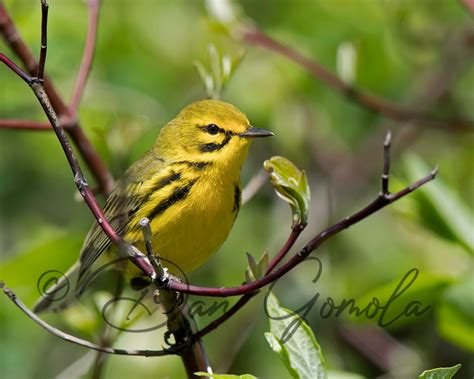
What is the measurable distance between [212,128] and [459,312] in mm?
1120

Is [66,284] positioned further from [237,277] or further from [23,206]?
[23,206]

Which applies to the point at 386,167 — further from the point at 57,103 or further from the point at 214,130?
the point at 214,130

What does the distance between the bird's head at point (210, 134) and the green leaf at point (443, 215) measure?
0.61 meters

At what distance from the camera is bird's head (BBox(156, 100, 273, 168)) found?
3113 millimetres

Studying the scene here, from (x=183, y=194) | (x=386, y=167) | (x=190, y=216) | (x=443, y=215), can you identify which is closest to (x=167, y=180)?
(x=183, y=194)

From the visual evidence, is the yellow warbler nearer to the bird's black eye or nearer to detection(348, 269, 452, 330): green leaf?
the bird's black eye

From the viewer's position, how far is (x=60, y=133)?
1.81 m

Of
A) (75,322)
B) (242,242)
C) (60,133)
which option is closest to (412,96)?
(242,242)

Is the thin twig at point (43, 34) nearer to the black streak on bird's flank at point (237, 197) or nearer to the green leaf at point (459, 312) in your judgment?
the black streak on bird's flank at point (237, 197)

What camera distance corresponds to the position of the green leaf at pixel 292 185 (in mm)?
1892

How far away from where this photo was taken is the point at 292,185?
1.90m

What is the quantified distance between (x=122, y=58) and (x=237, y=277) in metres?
1.50

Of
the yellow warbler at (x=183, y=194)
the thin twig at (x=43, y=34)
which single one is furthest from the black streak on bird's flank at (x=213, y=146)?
the thin twig at (x=43, y=34)

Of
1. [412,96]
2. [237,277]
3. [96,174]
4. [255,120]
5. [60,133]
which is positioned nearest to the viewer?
[60,133]
